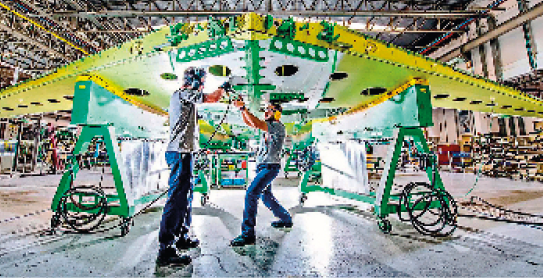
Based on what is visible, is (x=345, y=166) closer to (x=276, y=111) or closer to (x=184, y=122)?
(x=276, y=111)

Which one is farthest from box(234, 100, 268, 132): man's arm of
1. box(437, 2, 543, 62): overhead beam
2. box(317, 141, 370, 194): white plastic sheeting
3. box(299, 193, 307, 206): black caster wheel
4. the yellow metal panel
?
box(437, 2, 543, 62): overhead beam

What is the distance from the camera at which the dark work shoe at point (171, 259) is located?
6.54ft

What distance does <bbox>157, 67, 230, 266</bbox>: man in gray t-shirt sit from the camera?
6.82 ft

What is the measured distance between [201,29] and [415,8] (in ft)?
37.5

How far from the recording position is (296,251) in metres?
2.30

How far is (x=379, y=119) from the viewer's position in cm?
366

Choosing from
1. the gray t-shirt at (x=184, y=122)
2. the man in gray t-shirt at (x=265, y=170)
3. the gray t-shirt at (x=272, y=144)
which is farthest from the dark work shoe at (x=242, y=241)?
the gray t-shirt at (x=184, y=122)

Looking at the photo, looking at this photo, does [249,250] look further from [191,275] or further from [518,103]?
[518,103]

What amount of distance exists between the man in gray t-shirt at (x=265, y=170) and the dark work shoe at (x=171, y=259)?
54 cm

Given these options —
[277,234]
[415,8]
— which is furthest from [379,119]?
[415,8]

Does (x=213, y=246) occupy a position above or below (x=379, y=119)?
below

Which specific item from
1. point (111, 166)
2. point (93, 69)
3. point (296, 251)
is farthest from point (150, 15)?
point (296, 251)

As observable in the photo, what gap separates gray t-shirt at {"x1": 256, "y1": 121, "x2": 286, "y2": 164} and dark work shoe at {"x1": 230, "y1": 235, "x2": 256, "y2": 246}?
2.73 feet

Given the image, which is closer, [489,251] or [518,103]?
[489,251]
